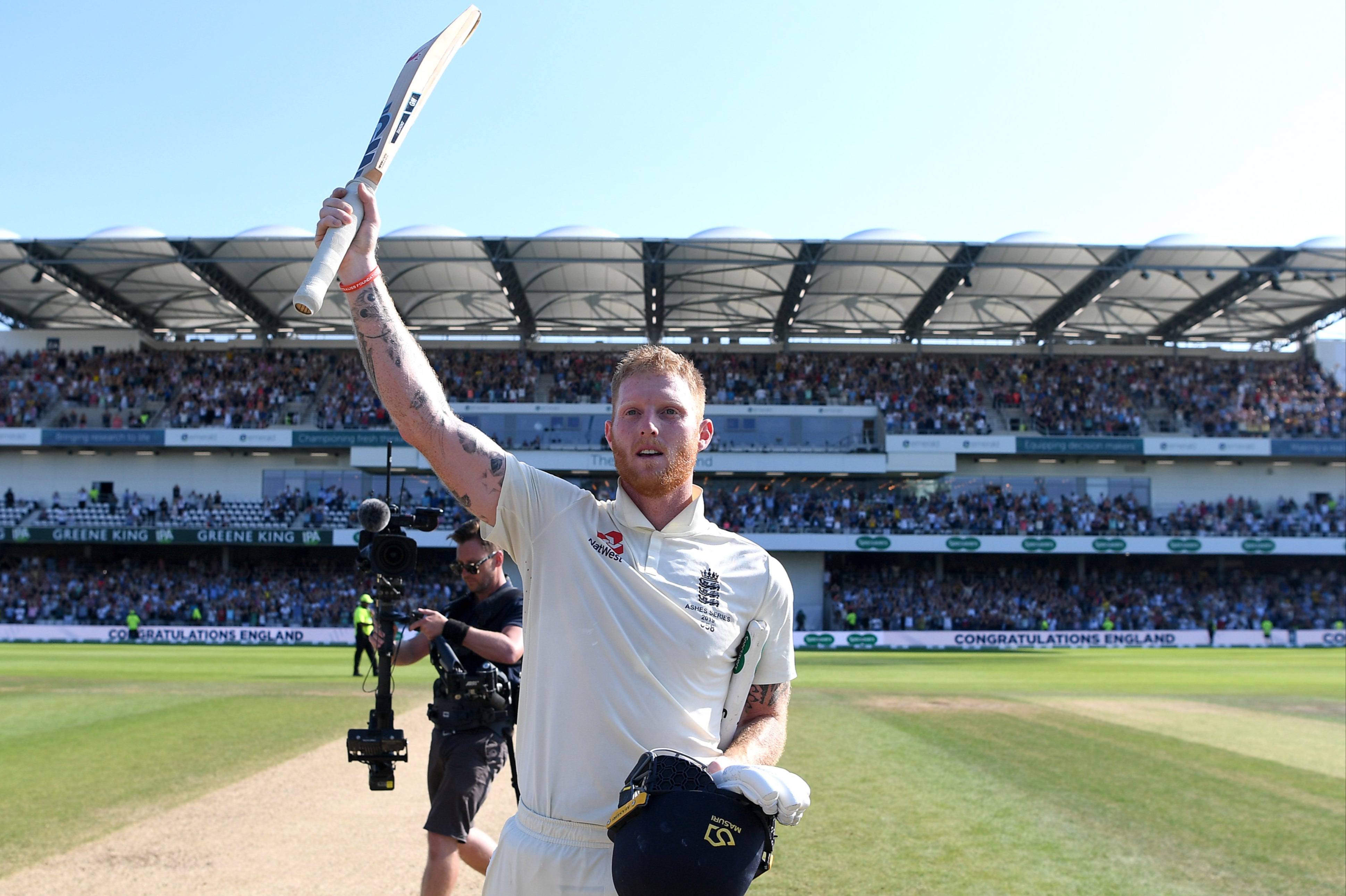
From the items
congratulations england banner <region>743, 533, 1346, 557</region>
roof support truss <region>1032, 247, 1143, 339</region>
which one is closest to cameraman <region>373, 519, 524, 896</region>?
congratulations england banner <region>743, 533, 1346, 557</region>

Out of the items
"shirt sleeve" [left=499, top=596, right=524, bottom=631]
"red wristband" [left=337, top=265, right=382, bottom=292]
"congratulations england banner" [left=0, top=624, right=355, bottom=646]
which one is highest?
"red wristband" [left=337, top=265, right=382, bottom=292]

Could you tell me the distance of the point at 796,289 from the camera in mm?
44500

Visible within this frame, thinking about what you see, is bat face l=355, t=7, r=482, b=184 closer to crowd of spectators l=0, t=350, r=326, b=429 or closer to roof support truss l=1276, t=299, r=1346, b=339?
crowd of spectators l=0, t=350, r=326, b=429

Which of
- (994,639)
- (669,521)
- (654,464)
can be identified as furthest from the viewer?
(994,639)

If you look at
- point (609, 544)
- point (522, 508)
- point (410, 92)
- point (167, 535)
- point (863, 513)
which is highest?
point (410, 92)

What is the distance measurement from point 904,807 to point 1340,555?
47542mm

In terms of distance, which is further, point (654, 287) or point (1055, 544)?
point (654, 287)

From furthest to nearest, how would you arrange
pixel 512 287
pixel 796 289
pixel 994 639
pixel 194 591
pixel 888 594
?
pixel 796 289 < pixel 512 287 < pixel 888 594 < pixel 194 591 < pixel 994 639

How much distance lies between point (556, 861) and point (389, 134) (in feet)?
7.16

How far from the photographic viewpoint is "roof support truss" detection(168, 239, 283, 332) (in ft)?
133

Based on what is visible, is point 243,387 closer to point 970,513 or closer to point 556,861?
point 970,513

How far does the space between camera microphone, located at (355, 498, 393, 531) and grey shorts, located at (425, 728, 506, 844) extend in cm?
179

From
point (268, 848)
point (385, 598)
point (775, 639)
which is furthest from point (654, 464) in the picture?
point (268, 848)

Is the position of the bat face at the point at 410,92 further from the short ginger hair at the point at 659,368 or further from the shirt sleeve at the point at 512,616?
the shirt sleeve at the point at 512,616
